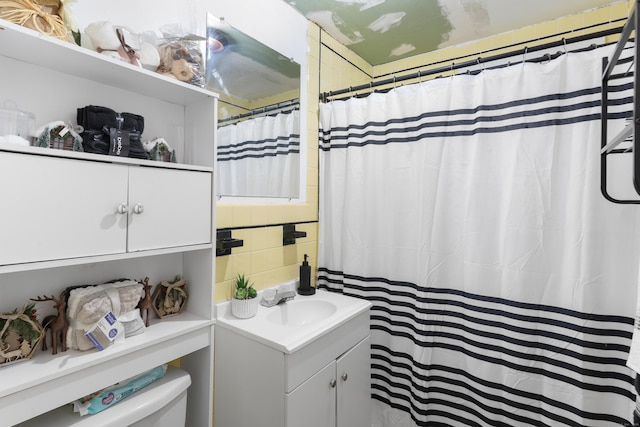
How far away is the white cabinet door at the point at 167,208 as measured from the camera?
3.20 ft

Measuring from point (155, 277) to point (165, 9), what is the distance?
42.5 inches

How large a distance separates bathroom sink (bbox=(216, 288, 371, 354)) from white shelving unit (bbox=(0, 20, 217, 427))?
0.54 ft

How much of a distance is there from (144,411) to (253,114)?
52.1 inches

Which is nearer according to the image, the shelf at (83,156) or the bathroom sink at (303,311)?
the shelf at (83,156)

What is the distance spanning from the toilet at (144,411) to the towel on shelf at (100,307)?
20 centimetres

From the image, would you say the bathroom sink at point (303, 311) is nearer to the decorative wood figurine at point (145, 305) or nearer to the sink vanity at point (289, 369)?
the sink vanity at point (289, 369)

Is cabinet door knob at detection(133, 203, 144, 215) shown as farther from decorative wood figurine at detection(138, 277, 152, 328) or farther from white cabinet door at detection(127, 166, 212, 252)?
decorative wood figurine at detection(138, 277, 152, 328)

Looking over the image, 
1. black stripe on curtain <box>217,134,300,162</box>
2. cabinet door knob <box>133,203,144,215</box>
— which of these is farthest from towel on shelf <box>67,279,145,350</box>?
black stripe on curtain <box>217,134,300,162</box>

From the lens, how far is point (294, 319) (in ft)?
5.23

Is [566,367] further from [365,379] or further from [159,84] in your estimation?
[159,84]

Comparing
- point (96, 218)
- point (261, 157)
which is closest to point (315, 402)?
point (96, 218)

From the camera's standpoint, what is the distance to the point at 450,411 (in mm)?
1621

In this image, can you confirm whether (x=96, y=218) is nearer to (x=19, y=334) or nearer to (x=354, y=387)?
(x=19, y=334)

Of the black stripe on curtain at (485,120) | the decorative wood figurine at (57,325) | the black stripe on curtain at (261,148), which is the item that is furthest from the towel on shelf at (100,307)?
the black stripe on curtain at (485,120)
